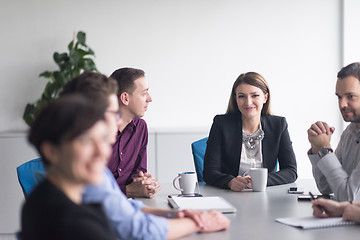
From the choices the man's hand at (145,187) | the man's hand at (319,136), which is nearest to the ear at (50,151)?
the man's hand at (145,187)

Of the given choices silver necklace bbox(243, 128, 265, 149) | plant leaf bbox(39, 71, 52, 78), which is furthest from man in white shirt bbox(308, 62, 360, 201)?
plant leaf bbox(39, 71, 52, 78)

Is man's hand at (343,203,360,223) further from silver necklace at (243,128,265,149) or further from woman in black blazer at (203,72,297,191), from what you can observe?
silver necklace at (243,128,265,149)

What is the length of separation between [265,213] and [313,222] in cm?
24

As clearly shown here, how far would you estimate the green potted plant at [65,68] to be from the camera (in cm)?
426

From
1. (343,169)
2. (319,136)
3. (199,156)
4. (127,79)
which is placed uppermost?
(127,79)

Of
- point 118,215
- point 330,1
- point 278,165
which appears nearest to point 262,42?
point 330,1

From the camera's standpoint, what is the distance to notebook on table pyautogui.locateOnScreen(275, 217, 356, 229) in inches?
60.7

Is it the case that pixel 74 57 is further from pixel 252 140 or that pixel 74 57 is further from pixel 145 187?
→ pixel 145 187

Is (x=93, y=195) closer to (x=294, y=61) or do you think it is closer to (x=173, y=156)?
(x=173, y=156)

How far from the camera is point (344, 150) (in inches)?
89.4

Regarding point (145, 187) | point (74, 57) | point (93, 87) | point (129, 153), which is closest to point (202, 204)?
point (145, 187)

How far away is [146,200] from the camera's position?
6.97 ft

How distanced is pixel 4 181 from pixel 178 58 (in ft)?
6.75

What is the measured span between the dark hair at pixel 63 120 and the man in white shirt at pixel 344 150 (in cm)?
131
